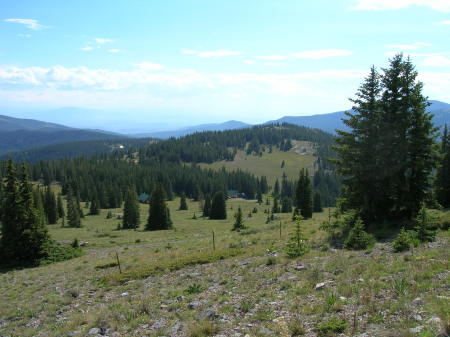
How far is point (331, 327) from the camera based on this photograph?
31.1 feet

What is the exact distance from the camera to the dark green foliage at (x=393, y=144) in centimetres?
2272

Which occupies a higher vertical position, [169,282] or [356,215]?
[356,215]

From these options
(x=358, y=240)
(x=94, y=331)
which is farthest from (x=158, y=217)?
(x=94, y=331)

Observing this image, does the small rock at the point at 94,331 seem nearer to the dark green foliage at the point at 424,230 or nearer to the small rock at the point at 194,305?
the small rock at the point at 194,305

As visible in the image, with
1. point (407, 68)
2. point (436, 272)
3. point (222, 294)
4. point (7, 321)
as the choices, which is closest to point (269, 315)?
point (222, 294)

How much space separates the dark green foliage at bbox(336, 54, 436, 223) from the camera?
22.7 meters

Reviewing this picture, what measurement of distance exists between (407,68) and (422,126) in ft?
13.6

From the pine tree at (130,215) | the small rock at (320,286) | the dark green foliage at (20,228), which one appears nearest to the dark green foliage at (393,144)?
the small rock at (320,286)

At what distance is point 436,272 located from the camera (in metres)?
12.5

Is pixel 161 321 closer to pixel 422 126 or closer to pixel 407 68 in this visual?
pixel 422 126

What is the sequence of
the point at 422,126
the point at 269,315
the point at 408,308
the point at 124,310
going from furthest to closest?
the point at 422,126 < the point at 124,310 < the point at 269,315 < the point at 408,308

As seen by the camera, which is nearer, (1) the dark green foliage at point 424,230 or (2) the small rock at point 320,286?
(2) the small rock at point 320,286

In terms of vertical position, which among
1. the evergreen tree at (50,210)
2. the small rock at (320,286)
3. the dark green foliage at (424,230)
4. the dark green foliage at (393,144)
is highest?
the dark green foliage at (393,144)

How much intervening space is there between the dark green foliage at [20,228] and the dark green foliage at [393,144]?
32469mm
